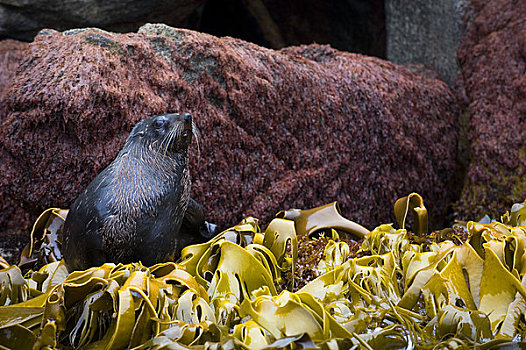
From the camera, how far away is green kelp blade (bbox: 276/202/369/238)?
1.81 metres

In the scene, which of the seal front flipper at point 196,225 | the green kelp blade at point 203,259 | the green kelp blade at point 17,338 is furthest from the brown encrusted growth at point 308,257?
the green kelp blade at point 17,338

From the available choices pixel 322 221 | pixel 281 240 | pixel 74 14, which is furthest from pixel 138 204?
pixel 74 14

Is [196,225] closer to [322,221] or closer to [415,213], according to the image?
[322,221]

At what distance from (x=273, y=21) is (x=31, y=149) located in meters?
2.86

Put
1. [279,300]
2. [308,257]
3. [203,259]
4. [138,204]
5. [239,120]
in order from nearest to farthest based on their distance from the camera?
1. [279,300]
2. [138,204]
3. [203,259]
4. [308,257]
5. [239,120]

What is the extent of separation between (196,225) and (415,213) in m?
0.76

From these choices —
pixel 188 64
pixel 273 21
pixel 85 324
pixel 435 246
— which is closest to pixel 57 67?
pixel 188 64

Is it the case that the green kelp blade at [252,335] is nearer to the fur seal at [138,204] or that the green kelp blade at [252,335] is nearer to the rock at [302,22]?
the fur seal at [138,204]

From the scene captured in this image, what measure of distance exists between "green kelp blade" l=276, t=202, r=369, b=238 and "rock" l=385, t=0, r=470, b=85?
4.96ft

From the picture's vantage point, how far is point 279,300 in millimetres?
1214

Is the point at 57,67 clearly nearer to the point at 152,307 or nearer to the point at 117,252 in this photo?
the point at 117,252

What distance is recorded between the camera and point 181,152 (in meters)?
1.49

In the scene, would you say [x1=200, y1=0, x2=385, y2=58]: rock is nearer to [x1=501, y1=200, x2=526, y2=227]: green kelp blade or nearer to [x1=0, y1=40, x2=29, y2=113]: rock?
[x1=0, y1=40, x2=29, y2=113]: rock

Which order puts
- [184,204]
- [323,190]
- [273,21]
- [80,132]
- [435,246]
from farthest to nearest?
[273,21] < [323,190] < [80,132] < [435,246] < [184,204]
